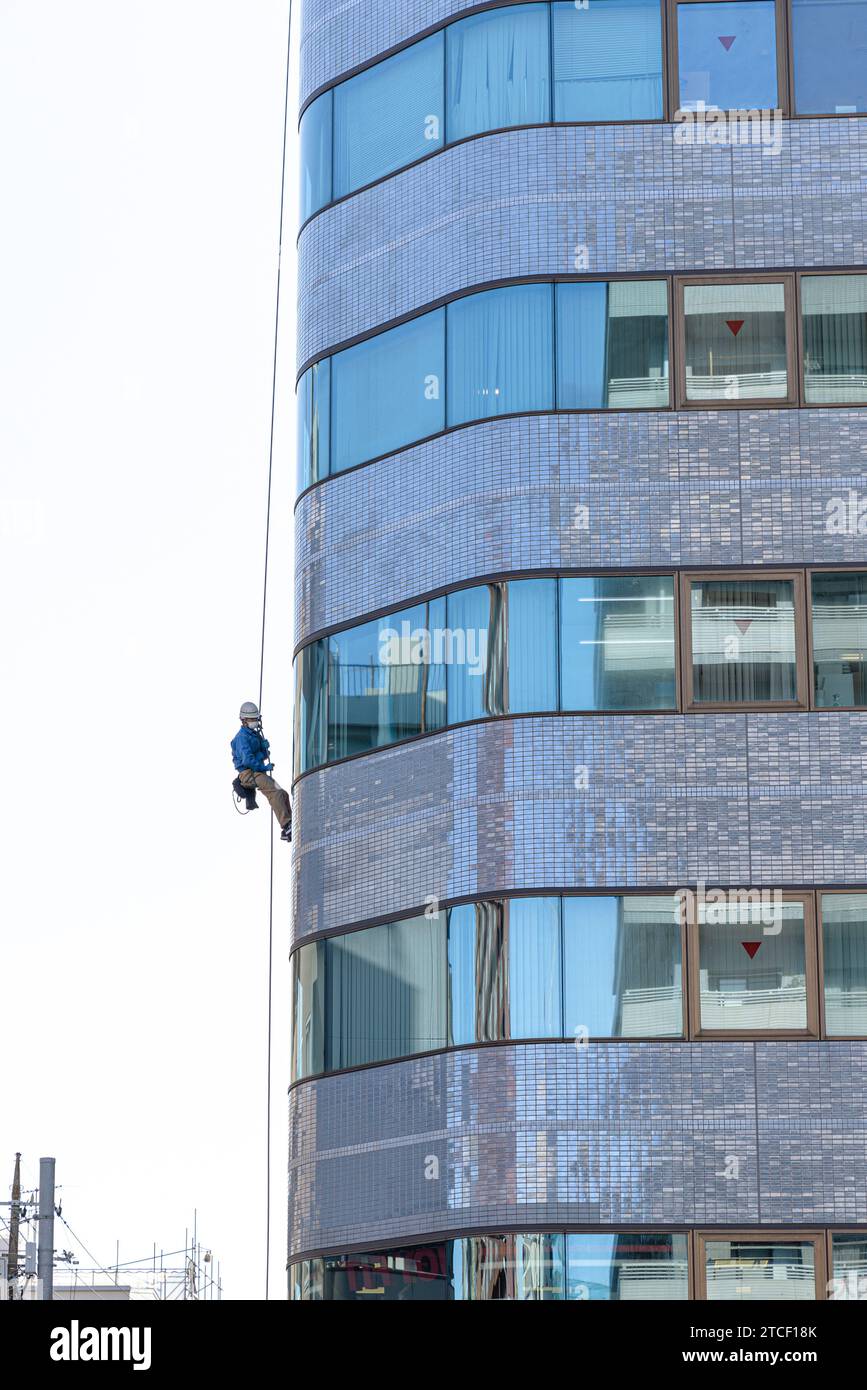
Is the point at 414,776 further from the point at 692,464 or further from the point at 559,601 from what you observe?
the point at 692,464

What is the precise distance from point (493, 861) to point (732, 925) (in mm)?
2511

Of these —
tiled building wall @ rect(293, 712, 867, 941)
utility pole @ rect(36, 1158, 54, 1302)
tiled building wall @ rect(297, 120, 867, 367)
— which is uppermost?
tiled building wall @ rect(297, 120, 867, 367)

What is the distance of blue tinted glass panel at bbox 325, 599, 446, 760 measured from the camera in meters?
24.7

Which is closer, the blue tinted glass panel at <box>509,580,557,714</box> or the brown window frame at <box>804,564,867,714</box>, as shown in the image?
the brown window frame at <box>804,564,867,714</box>

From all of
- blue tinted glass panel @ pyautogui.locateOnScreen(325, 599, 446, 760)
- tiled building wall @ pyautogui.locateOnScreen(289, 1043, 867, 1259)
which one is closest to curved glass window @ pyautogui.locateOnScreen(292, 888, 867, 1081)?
tiled building wall @ pyautogui.locateOnScreen(289, 1043, 867, 1259)

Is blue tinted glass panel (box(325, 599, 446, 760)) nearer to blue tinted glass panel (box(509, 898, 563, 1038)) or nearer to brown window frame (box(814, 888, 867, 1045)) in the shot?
blue tinted glass panel (box(509, 898, 563, 1038))

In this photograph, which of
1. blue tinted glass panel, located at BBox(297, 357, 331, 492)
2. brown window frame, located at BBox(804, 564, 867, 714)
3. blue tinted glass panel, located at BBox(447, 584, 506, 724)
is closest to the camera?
brown window frame, located at BBox(804, 564, 867, 714)

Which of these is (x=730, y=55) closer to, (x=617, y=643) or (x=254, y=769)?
(x=617, y=643)

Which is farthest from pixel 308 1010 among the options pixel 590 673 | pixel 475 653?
pixel 590 673

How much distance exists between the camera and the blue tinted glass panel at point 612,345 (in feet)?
80.8

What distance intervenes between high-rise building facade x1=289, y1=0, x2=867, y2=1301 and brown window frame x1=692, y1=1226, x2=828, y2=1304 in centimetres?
4

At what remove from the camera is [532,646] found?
24047 millimetres

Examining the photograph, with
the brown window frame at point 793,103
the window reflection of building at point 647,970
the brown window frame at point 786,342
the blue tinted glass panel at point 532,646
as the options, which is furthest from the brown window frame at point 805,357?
the window reflection of building at point 647,970

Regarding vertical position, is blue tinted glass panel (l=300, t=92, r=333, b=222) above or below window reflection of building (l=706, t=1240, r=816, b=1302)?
above
